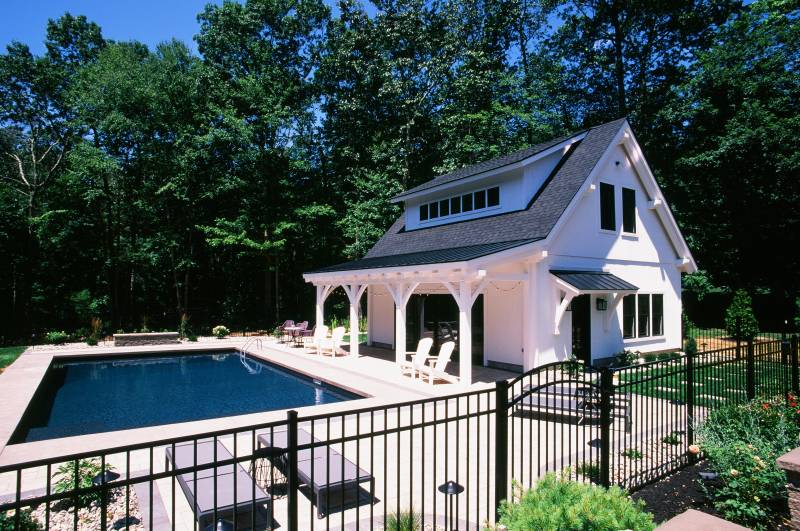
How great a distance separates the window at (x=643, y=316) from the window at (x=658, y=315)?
565 millimetres

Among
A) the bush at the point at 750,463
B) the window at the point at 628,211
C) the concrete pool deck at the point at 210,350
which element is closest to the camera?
the bush at the point at 750,463

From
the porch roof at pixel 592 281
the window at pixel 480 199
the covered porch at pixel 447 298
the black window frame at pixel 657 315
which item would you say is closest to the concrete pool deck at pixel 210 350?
the covered porch at pixel 447 298

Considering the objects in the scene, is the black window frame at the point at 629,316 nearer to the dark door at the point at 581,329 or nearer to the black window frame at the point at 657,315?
the black window frame at the point at 657,315

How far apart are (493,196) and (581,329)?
586cm

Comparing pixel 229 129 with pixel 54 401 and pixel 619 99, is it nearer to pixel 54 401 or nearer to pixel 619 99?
pixel 54 401

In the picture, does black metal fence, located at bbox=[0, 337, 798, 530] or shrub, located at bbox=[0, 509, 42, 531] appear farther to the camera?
black metal fence, located at bbox=[0, 337, 798, 530]

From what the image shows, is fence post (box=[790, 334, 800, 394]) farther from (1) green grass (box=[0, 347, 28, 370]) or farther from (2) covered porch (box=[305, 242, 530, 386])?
(1) green grass (box=[0, 347, 28, 370])

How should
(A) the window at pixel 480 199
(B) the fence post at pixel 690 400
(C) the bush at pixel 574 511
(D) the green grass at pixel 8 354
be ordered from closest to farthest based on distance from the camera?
(C) the bush at pixel 574 511 < (B) the fence post at pixel 690 400 < (D) the green grass at pixel 8 354 < (A) the window at pixel 480 199

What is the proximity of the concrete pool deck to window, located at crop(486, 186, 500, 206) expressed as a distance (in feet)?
21.0

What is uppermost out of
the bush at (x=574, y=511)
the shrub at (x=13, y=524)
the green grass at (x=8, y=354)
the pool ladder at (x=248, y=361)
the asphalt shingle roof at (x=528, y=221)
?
the asphalt shingle roof at (x=528, y=221)

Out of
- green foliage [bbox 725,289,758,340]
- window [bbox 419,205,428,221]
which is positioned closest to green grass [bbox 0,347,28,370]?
window [bbox 419,205,428,221]

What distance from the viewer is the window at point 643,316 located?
17266 mm

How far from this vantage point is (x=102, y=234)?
A: 2784 cm

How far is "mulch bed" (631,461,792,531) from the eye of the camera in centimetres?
516
